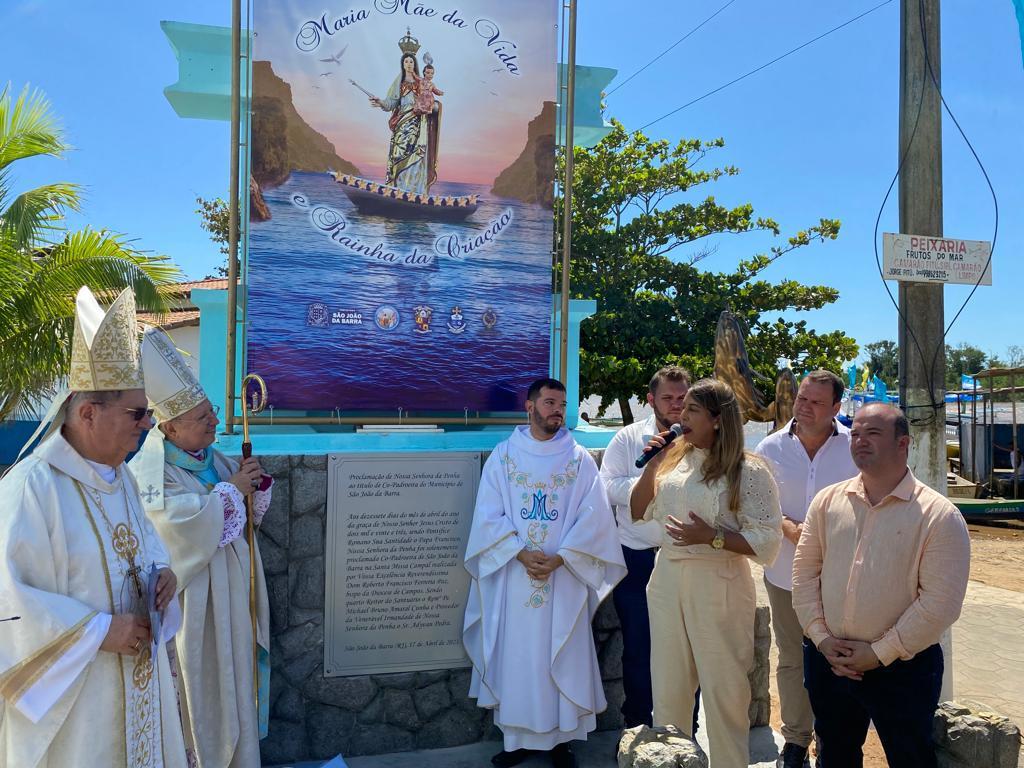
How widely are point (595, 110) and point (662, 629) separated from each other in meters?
3.80

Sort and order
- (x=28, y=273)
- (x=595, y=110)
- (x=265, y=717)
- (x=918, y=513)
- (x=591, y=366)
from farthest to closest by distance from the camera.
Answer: (x=591, y=366) → (x=28, y=273) → (x=595, y=110) → (x=265, y=717) → (x=918, y=513)

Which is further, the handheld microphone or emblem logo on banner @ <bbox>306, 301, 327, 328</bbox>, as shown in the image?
emblem logo on banner @ <bbox>306, 301, 327, 328</bbox>

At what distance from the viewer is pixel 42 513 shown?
8.25 ft

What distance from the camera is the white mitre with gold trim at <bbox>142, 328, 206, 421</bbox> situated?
3.57 meters

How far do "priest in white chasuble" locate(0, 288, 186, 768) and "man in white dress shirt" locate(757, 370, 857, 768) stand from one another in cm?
283

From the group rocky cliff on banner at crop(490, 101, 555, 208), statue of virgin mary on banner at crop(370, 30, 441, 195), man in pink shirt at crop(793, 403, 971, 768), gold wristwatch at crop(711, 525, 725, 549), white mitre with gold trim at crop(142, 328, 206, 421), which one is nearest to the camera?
man in pink shirt at crop(793, 403, 971, 768)

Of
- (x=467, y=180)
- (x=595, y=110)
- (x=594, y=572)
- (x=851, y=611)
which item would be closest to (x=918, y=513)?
(x=851, y=611)

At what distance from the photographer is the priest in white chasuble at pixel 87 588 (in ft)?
7.97

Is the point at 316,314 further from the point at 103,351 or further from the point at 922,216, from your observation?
the point at 922,216

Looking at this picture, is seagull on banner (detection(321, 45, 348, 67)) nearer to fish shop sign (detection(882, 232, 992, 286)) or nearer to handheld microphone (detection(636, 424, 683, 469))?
handheld microphone (detection(636, 424, 683, 469))

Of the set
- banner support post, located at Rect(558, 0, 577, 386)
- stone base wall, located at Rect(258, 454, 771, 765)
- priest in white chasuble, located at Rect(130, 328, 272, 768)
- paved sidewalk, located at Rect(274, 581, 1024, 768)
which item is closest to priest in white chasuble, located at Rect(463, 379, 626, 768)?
paved sidewalk, located at Rect(274, 581, 1024, 768)

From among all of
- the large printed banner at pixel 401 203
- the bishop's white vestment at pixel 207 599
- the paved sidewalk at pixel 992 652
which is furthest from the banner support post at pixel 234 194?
the paved sidewalk at pixel 992 652

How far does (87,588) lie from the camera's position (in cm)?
261

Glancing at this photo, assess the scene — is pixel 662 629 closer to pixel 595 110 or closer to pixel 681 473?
pixel 681 473
